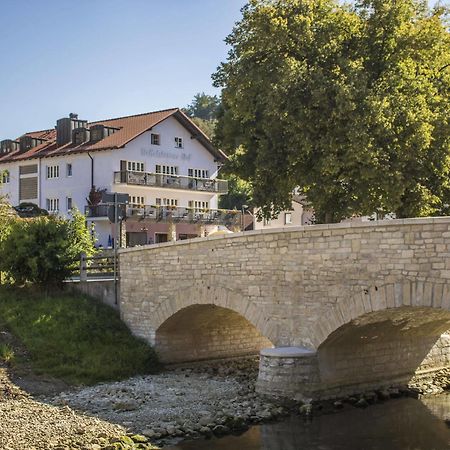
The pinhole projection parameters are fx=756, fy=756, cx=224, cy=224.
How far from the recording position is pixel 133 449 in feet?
49.4

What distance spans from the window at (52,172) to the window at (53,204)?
149 centimetres

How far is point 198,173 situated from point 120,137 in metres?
6.84

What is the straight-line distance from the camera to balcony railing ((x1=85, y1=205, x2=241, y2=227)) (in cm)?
4541

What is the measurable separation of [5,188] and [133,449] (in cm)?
4080

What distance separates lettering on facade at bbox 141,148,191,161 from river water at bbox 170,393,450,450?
3115cm

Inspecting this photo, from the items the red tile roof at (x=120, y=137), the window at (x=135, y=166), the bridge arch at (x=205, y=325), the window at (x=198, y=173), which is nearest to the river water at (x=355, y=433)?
the bridge arch at (x=205, y=325)

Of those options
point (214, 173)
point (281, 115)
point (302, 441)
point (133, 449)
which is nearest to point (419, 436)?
point (302, 441)

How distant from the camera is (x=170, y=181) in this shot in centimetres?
4866

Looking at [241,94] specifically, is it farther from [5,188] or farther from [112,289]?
[5,188]

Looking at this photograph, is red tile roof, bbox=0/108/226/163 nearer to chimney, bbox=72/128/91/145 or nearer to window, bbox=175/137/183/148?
chimney, bbox=72/128/91/145

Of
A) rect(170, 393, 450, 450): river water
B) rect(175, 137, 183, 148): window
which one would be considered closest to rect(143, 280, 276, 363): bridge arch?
rect(170, 393, 450, 450): river water

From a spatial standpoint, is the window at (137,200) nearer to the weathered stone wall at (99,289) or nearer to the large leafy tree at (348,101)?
the weathered stone wall at (99,289)

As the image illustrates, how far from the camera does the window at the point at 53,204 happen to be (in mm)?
49844

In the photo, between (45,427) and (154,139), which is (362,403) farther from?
(154,139)
